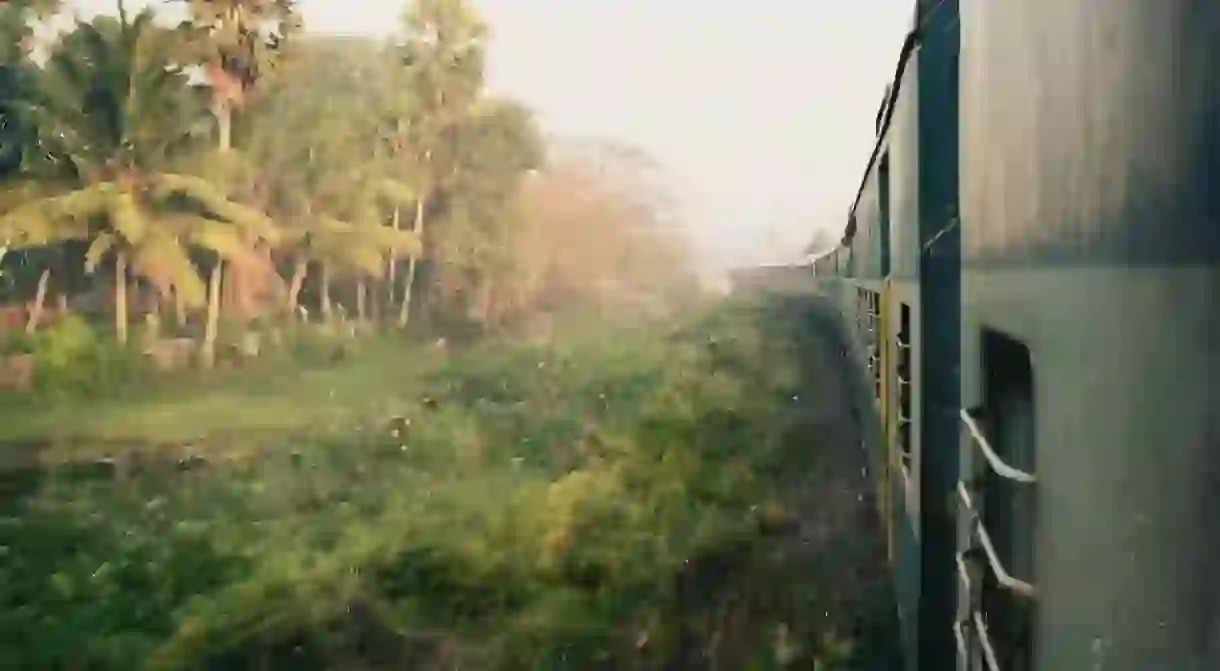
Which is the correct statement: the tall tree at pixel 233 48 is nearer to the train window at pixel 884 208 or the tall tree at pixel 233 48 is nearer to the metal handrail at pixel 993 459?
the train window at pixel 884 208

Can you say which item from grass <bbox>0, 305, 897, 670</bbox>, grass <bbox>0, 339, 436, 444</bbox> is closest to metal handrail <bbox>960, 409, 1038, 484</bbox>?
grass <bbox>0, 305, 897, 670</bbox>

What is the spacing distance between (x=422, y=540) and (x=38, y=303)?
2.05 meters

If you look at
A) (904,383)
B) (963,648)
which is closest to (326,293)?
(904,383)

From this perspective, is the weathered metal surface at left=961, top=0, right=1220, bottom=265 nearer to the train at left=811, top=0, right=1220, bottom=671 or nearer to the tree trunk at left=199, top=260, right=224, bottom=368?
the train at left=811, top=0, right=1220, bottom=671

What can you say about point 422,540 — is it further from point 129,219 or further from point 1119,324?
point 1119,324

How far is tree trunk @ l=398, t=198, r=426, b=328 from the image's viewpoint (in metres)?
5.84

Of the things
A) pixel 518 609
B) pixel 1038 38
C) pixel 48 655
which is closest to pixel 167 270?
pixel 48 655

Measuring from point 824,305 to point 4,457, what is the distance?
710cm

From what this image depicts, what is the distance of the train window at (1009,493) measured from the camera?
123cm

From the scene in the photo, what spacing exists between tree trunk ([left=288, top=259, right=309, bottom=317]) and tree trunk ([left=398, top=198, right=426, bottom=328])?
0.60m

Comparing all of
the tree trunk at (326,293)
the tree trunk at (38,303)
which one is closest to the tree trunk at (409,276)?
the tree trunk at (326,293)

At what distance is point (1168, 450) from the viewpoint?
732 mm

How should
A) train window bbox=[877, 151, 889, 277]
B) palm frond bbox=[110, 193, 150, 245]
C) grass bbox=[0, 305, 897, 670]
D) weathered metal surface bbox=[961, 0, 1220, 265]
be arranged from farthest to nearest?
palm frond bbox=[110, 193, 150, 245] < grass bbox=[0, 305, 897, 670] < train window bbox=[877, 151, 889, 277] < weathered metal surface bbox=[961, 0, 1220, 265]

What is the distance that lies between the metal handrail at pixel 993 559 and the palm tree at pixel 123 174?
4.37 metres
